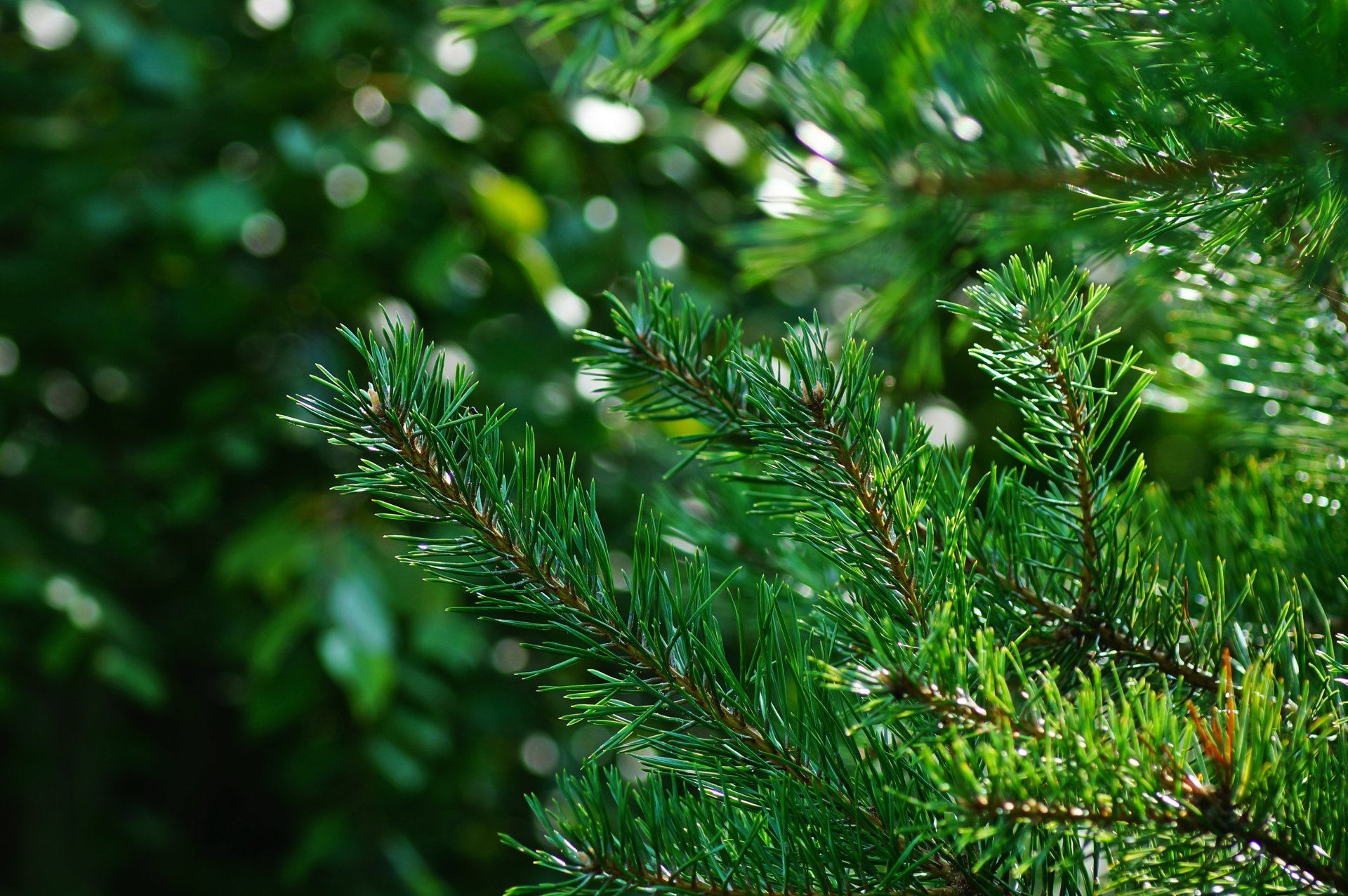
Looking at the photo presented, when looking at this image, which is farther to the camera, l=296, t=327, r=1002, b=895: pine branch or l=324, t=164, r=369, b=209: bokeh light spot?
l=324, t=164, r=369, b=209: bokeh light spot

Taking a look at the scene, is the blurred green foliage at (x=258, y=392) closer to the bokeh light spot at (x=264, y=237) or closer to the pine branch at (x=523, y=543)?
the bokeh light spot at (x=264, y=237)

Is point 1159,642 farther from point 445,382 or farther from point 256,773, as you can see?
point 256,773

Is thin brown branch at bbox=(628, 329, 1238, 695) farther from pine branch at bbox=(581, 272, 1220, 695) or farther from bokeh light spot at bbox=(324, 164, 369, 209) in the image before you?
bokeh light spot at bbox=(324, 164, 369, 209)

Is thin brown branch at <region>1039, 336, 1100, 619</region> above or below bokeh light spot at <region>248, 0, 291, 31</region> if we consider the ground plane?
below

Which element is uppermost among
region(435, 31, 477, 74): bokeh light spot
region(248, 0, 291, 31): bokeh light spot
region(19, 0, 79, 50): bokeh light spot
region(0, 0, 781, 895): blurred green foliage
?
region(19, 0, 79, 50): bokeh light spot

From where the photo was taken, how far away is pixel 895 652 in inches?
6.2

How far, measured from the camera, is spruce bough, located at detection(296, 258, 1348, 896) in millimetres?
Result: 152

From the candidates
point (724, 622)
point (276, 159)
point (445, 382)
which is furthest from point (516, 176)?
point (445, 382)

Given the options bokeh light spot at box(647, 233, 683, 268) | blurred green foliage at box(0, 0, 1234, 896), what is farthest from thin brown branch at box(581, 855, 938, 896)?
bokeh light spot at box(647, 233, 683, 268)

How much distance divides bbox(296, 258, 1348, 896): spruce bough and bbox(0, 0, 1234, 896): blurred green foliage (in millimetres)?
422

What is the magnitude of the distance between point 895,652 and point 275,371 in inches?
27.1

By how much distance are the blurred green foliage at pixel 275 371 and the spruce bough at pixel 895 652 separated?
0.42 metres

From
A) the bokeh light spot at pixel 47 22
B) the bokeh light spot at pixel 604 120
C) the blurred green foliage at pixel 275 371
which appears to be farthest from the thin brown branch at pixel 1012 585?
the bokeh light spot at pixel 47 22

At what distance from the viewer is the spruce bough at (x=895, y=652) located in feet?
0.50
